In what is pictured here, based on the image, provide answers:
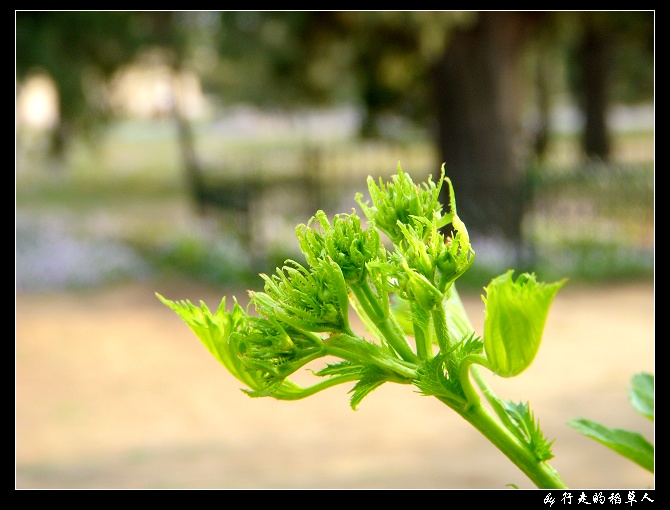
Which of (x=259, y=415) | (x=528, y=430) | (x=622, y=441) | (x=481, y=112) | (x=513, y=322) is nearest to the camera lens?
(x=513, y=322)

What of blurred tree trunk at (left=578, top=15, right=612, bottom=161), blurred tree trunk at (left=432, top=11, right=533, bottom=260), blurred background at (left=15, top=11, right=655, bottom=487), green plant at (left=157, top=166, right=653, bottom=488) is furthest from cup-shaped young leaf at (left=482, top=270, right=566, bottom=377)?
blurred tree trunk at (left=578, top=15, right=612, bottom=161)

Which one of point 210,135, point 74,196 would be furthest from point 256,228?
point 210,135

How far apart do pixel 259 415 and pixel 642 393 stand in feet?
19.6

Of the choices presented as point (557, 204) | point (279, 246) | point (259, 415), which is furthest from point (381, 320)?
point (557, 204)

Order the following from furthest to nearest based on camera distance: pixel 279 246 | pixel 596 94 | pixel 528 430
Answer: pixel 596 94 < pixel 279 246 < pixel 528 430

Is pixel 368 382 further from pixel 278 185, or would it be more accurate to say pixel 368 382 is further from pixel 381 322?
pixel 278 185

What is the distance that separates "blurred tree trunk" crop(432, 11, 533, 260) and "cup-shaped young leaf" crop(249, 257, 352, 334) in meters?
10.3

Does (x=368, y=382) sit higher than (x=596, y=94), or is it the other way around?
(x=596, y=94)

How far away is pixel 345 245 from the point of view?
2.15 feet

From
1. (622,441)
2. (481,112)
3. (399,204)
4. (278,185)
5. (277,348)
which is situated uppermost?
(481,112)

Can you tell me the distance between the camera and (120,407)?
6930 mm

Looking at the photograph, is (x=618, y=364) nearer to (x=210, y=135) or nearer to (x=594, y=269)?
(x=594, y=269)

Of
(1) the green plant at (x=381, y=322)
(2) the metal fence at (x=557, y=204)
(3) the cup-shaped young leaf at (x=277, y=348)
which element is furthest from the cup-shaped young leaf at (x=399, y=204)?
(2) the metal fence at (x=557, y=204)

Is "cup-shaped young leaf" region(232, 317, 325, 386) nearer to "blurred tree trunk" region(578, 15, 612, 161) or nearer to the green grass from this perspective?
the green grass
